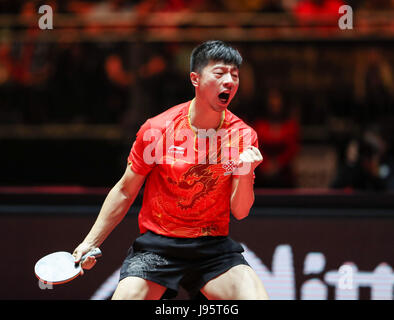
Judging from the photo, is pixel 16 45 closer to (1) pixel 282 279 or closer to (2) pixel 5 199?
(2) pixel 5 199

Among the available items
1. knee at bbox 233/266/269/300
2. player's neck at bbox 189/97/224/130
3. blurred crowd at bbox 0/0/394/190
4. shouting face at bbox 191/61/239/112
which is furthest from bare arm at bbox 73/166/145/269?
blurred crowd at bbox 0/0/394/190

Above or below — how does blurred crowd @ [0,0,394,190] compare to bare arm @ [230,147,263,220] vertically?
above

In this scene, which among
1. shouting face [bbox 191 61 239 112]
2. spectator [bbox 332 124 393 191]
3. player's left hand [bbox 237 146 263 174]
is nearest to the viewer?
player's left hand [bbox 237 146 263 174]

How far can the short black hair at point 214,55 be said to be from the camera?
263 centimetres

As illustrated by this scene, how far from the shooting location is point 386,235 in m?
3.91

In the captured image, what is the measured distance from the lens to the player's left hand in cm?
246

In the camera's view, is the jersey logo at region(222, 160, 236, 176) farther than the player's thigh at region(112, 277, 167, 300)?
Yes

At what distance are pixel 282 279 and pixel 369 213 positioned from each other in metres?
0.73

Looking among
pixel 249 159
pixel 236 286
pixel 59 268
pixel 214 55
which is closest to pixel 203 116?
pixel 214 55

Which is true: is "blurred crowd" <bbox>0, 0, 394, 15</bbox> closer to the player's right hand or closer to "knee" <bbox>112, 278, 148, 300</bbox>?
the player's right hand

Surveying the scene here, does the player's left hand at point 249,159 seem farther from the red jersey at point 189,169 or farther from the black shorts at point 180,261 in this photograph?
the black shorts at point 180,261

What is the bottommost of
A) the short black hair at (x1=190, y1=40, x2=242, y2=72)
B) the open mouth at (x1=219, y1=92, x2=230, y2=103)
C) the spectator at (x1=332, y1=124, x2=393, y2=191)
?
the spectator at (x1=332, y1=124, x2=393, y2=191)

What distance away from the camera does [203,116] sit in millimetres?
2754

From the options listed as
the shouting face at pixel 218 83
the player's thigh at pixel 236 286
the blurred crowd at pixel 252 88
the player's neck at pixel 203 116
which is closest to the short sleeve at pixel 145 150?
the player's neck at pixel 203 116
